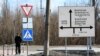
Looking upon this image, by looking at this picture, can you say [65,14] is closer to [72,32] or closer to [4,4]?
[72,32]

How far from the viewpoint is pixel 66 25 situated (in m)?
16.9

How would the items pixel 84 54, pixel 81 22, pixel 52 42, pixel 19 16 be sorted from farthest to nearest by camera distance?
pixel 19 16, pixel 52 42, pixel 84 54, pixel 81 22

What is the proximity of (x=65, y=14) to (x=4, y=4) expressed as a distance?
5001 centimetres

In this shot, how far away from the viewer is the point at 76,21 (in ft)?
55.2

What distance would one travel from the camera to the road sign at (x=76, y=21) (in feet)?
55.0

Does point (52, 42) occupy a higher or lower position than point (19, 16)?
lower

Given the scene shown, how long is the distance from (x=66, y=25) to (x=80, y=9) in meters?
0.97

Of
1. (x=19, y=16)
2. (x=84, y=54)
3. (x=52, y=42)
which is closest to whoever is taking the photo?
(x=84, y=54)

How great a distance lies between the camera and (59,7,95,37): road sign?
55.0 feet

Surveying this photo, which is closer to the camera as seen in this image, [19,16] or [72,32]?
[72,32]

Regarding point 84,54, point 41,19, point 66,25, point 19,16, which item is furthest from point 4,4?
point 66,25

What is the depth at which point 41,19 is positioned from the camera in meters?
60.9

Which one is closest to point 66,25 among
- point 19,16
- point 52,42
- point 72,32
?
point 72,32

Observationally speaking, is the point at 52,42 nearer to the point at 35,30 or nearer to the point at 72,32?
the point at 35,30
